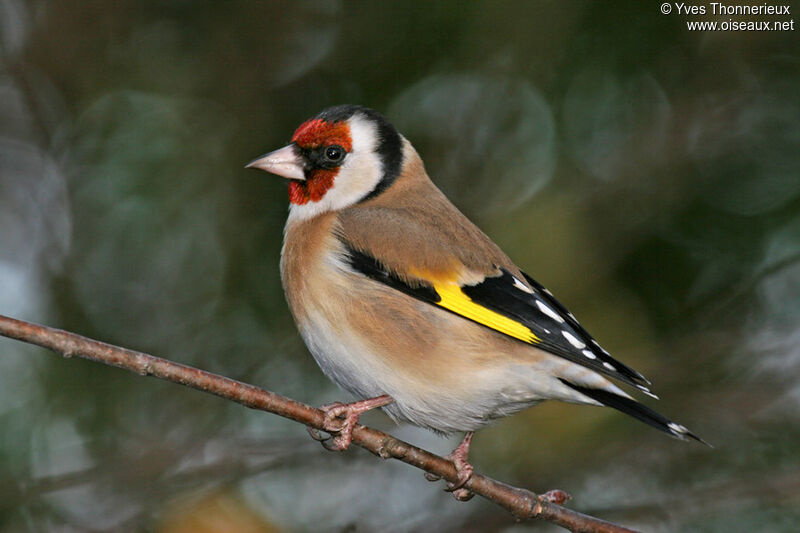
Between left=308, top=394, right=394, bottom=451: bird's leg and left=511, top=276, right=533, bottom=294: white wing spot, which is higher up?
left=511, top=276, right=533, bottom=294: white wing spot

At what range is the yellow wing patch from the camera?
3.83 m

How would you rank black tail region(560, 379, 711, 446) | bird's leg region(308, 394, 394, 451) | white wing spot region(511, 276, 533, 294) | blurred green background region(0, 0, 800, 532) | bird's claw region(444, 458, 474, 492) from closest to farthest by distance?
1. black tail region(560, 379, 711, 446)
2. bird's leg region(308, 394, 394, 451)
3. bird's claw region(444, 458, 474, 492)
4. white wing spot region(511, 276, 533, 294)
5. blurred green background region(0, 0, 800, 532)

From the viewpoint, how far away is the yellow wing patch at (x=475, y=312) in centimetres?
383

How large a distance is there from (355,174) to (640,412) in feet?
6.09

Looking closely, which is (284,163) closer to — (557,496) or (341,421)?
(341,421)

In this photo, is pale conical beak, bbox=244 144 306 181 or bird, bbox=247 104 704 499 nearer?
bird, bbox=247 104 704 499

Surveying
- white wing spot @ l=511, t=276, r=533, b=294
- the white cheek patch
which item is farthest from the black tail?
the white cheek patch

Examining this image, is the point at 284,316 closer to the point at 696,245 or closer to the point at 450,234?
the point at 450,234

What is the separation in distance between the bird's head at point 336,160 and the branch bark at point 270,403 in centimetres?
133

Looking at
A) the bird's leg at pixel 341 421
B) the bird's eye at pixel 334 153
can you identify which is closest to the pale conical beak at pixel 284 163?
the bird's eye at pixel 334 153

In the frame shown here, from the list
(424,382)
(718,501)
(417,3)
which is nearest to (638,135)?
(417,3)

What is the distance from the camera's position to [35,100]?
649 cm

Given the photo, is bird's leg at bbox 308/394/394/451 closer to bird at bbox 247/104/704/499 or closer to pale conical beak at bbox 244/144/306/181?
bird at bbox 247/104/704/499

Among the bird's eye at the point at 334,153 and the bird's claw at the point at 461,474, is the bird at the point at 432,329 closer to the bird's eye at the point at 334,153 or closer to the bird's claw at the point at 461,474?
the bird's claw at the point at 461,474
